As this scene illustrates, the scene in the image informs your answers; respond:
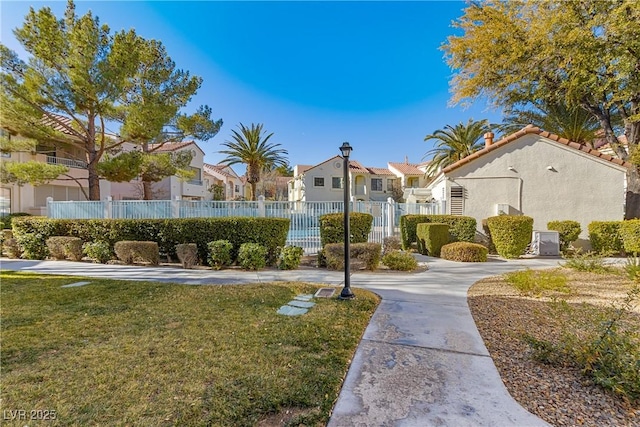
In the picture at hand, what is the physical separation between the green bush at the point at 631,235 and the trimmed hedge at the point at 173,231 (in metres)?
12.4

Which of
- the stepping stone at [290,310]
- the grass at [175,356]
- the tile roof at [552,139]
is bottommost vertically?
the stepping stone at [290,310]

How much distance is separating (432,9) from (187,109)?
1184cm

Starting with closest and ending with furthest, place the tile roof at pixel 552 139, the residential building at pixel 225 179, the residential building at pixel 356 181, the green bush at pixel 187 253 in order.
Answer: the green bush at pixel 187 253 → the tile roof at pixel 552 139 → the residential building at pixel 356 181 → the residential building at pixel 225 179

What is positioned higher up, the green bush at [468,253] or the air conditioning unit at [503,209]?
the air conditioning unit at [503,209]

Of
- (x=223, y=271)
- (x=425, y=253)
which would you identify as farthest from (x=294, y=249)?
(x=425, y=253)

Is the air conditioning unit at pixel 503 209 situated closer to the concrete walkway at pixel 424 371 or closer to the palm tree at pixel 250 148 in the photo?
the concrete walkway at pixel 424 371

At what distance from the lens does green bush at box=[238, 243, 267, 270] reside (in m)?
8.23

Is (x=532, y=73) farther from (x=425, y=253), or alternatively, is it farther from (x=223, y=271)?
(x=223, y=271)

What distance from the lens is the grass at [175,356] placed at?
7.55 feet

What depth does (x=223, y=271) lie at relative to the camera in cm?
818

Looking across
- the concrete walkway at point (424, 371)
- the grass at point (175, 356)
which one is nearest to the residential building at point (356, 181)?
the concrete walkway at point (424, 371)

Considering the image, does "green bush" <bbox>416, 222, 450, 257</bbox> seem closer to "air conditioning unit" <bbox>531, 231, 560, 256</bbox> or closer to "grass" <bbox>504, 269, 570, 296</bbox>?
"air conditioning unit" <bbox>531, 231, 560, 256</bbox>

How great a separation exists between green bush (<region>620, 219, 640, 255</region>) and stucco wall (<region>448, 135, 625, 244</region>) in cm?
126

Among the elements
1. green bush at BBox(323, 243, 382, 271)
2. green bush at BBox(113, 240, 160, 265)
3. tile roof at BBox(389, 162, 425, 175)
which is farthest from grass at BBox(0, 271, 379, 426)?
tile roof at BBox(389, 162, 425, 175)
